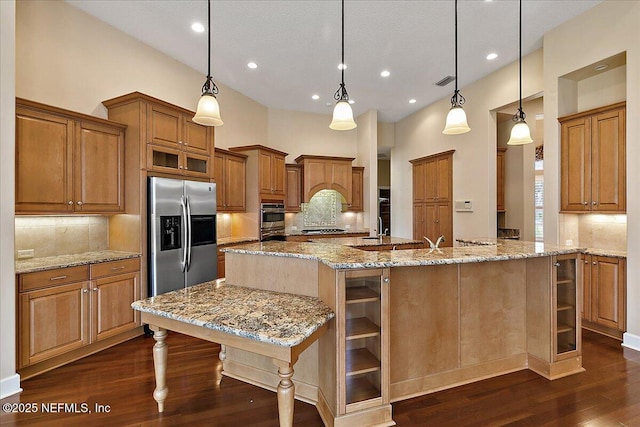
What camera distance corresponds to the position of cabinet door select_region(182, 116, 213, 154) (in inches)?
157

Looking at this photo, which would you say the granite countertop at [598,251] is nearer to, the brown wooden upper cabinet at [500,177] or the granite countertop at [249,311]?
the granite countertop at [249,311]

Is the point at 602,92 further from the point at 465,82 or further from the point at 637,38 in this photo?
the point at 465,82

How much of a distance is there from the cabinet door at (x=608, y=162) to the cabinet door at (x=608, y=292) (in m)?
0.61

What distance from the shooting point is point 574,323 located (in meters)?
2.69

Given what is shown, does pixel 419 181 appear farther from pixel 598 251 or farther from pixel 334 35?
pixel 334 35

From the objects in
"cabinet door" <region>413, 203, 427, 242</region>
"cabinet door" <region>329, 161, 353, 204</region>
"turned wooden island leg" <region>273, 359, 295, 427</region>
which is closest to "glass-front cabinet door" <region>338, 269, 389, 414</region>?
"turned wooden island leg" <region>273, 359, 295, 427</region>

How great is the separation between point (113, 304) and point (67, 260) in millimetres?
600

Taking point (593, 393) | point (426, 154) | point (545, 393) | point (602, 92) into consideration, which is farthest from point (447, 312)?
point (426, 154)

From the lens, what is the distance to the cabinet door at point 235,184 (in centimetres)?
520

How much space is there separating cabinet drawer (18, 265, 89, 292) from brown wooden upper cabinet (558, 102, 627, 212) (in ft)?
17.5

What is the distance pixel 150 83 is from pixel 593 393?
5.61 metres

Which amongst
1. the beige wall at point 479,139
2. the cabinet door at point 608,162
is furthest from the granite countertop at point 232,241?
the cabinet door at point 608,162

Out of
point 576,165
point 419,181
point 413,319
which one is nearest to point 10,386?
point 413,319

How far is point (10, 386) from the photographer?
2.36 m
